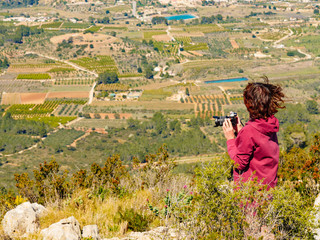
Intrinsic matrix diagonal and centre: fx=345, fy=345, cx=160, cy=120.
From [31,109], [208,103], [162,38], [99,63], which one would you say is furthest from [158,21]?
[31,109]

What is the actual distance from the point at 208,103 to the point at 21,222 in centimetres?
4931

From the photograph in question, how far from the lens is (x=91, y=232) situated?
5.18 m

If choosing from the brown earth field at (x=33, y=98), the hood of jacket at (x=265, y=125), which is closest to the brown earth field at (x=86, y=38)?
the brown earth field at (x=33, y=98)

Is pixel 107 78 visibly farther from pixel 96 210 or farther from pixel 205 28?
pixel 96 210

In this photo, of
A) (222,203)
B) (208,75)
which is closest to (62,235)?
(222,203)

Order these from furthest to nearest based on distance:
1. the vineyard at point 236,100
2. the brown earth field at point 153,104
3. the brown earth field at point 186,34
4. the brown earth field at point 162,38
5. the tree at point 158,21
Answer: the tree at point 158,21 → the brown earth field at point 186,34 → the brown earth field at point 162,38 → the brown earth field at point 153,104 → the vineyard at point 236,100

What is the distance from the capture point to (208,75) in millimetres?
68125

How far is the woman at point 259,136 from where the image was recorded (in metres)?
3.70

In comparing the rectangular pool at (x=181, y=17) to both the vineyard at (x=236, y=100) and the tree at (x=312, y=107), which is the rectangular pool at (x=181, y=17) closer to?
the vineyard at (x=236, y=100)

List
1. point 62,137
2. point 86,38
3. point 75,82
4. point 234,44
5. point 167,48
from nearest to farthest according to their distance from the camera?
point 62,137 → point 75,82 → point 167,48 → point 234,44 → point 86,38

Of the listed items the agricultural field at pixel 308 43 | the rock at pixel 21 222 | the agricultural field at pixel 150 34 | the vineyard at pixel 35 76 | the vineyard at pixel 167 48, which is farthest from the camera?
the agricultural field at pixel 150 34

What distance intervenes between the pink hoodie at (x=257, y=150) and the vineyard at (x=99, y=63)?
67652 mm

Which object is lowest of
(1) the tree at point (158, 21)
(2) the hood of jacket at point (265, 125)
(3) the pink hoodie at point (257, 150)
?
(1) the tree at point (158, 21)

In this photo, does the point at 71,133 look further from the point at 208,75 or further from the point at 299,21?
the point at 299,21
